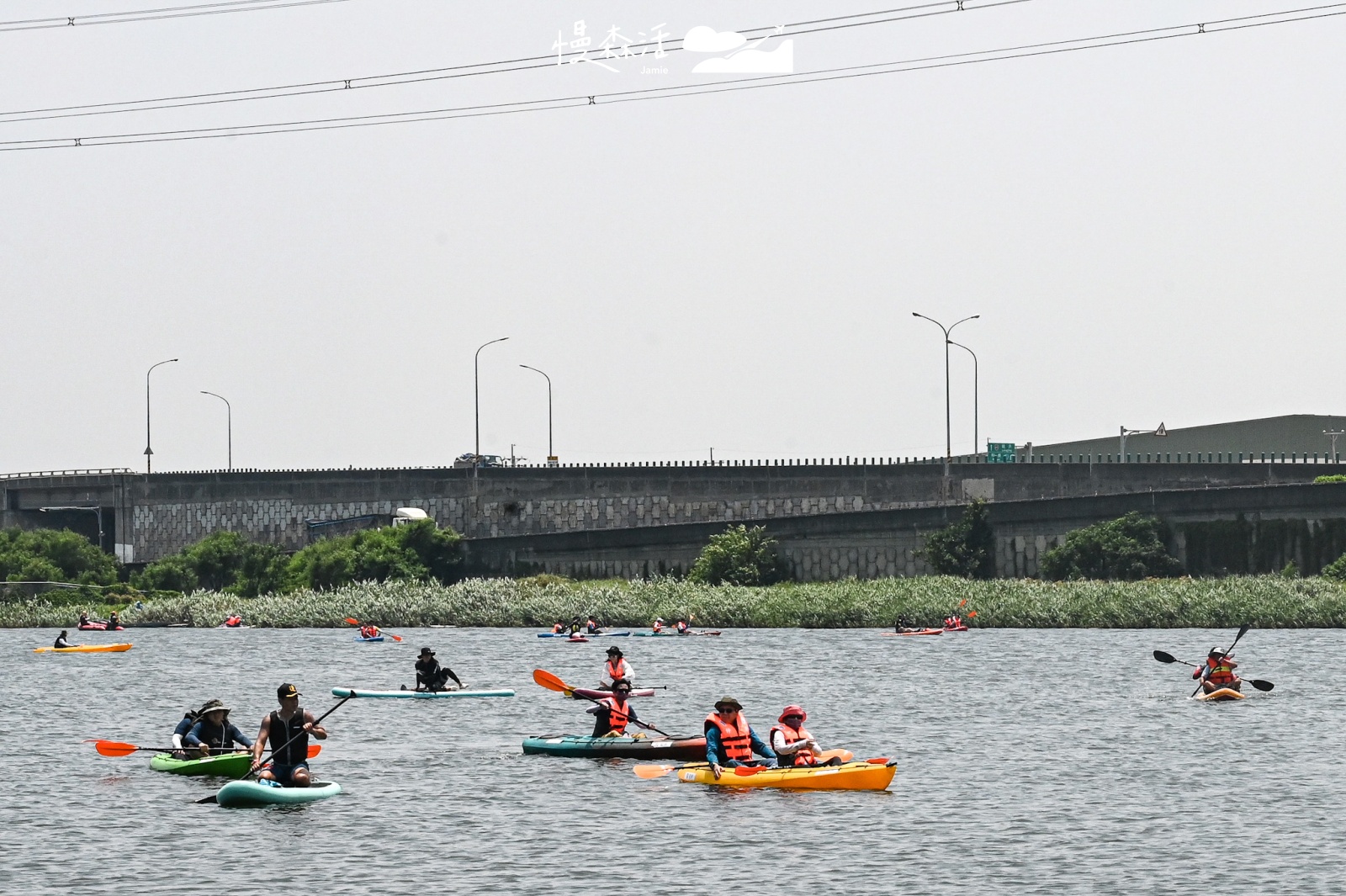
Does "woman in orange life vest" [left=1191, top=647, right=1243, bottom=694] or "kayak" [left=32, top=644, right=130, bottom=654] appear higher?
"woman in orange life vest" [left=1191, top=647, right=1243, bottom=694]

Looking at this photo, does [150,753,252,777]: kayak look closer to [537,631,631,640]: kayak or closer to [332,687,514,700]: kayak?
[332,687,514,700]: kayak

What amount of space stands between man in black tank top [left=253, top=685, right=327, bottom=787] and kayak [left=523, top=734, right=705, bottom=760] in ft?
31.6

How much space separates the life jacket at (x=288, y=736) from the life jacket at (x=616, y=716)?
32.8ft

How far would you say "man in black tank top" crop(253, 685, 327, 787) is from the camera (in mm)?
39031

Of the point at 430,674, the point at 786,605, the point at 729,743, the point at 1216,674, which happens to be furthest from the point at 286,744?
the point at 786,605

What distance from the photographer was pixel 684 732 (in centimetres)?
5491

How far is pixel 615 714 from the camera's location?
4772cm

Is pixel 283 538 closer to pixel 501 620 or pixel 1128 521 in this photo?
pixel 501 620

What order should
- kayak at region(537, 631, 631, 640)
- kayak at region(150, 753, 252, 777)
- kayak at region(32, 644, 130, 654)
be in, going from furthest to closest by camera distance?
Result: kayak at region(537, 631, 631, 640)
kayak at region(32, 644, 130, 654)
kayak at region(150, 753, 252, 777)

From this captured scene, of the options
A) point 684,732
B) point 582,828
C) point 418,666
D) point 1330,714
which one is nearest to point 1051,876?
point 582,828

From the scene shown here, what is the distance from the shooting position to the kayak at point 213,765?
43281 millimetres

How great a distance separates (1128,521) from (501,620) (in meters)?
36.3

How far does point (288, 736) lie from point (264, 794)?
1281 mm

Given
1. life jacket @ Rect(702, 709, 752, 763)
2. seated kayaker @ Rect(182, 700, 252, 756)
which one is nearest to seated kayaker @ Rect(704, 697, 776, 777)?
life jacket @ Rect(702, 709, 752, 763)
